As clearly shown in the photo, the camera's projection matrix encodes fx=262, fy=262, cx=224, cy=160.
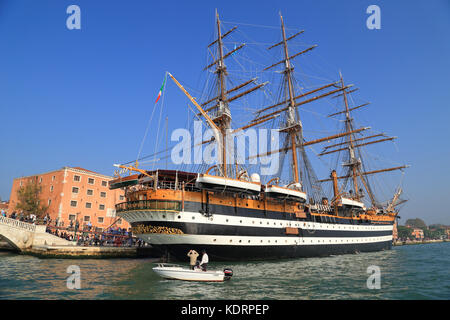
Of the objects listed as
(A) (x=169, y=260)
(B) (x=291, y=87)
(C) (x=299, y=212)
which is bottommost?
(A) (x=169, y=260)

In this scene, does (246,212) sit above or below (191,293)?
above

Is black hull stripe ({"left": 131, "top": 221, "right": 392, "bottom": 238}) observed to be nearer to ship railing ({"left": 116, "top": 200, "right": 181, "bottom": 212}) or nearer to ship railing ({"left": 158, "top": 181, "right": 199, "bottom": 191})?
ship railing ({"left": 116, "top": 200, "right": 181, "bottom": 212})

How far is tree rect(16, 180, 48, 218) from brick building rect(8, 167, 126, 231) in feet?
2.71

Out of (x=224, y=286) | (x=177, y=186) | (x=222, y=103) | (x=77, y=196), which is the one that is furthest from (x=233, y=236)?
(x=77, y=196)

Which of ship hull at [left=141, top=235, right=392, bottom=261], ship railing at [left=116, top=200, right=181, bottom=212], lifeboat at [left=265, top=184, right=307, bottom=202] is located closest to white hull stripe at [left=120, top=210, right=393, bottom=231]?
ship railing at [left=116, top=200, right=181, bottom=212]

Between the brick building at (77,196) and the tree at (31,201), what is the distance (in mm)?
826

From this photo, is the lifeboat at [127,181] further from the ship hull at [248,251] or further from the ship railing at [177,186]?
the ship hull at [248,251]

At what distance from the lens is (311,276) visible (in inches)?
665

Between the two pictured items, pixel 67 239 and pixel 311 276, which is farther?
pixel 67 239

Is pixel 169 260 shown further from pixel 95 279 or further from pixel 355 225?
pixel 355 225

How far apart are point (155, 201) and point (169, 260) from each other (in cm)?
590

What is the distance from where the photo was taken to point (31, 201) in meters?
41.6

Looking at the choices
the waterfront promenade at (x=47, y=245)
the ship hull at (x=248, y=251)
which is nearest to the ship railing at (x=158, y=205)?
the ship hull at (x=248, y=251)
